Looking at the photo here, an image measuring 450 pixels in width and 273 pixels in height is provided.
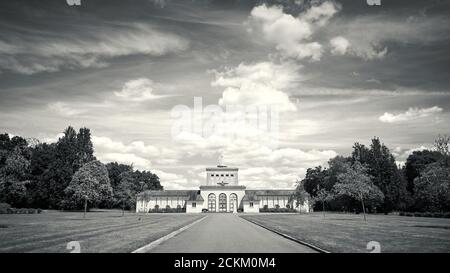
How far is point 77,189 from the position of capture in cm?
5275

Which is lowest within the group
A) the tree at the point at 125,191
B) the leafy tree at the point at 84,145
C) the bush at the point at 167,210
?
the bush at the point at 167,210

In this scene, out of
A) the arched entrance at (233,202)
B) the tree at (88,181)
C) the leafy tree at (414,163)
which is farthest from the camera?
the arched entrance at (233,202)

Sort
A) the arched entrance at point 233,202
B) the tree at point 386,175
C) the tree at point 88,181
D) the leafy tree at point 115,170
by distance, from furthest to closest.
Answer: the arched entrance at point 233,202, the leafy tree at point 115,170, the tree at point 386,175, the tree at point 88,181

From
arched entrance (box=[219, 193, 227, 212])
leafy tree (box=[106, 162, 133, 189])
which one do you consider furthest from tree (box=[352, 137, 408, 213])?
leafy tree (box=[106, 162, 133, 189])

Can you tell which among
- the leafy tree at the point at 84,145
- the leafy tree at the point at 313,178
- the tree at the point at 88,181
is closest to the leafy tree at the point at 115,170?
the leafy tree at the point at 84,145

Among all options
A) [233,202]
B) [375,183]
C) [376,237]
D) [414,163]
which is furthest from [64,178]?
[414,163]

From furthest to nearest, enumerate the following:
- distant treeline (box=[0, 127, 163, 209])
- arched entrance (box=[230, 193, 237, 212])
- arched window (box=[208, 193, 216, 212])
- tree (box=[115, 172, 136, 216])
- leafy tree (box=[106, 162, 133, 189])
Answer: arched entrance (box=[230, 193, 237, 212]), arched window (box=[208, 193, 216, 212]), leafy tree (box=[106, 162, 133, 189]), distant treeline (box=[0, 127, 163, 209]), tree (box=[115, 172, 136, 216])

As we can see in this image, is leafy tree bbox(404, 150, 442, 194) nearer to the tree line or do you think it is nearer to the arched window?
the tree line

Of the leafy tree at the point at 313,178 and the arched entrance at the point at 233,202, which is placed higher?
the leafy tree at the point at 313,178

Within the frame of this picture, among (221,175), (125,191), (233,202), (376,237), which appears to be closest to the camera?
(376,237)

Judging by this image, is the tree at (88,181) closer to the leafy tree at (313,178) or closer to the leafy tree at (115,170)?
the leafy tree at (115,170)

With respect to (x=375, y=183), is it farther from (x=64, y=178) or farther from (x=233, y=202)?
(x=64, y=178)
